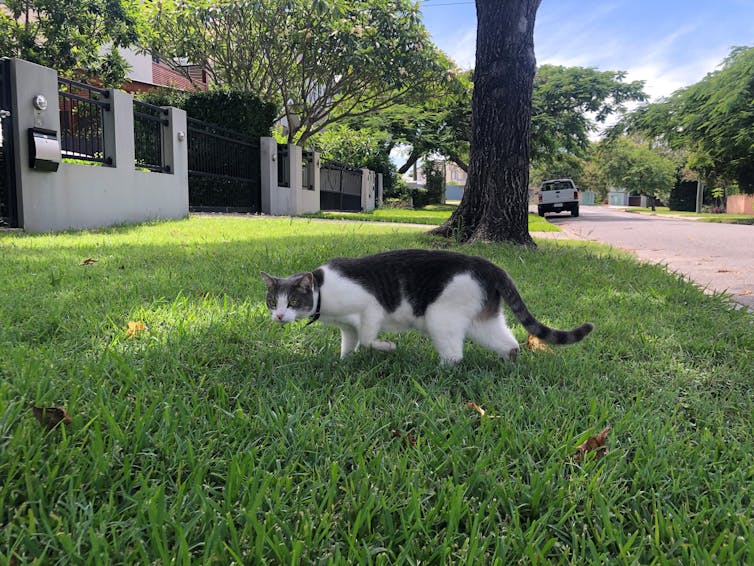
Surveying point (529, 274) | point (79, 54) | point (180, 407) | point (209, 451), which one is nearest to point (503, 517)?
point (209, 451)

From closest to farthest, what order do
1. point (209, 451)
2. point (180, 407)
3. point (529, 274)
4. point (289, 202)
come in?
point (209, 451), point (180, 407), point (529, 274), point (289, 202)

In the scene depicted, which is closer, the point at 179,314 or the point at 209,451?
the point at 209,451

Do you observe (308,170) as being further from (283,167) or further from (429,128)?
(429,128)

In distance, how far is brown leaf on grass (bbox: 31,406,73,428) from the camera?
165 cm

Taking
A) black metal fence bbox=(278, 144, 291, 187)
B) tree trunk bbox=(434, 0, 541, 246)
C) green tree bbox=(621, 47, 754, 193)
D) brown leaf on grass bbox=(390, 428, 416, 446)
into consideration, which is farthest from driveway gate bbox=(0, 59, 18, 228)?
green tree bbox=(621, 47, 754, 193)

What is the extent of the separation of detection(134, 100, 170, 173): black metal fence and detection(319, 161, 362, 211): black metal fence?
30.7ft

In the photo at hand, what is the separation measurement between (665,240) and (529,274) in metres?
8.28

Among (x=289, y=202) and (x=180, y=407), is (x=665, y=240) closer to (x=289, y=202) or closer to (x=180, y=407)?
(x=289, y=202)

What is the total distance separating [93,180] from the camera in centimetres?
802

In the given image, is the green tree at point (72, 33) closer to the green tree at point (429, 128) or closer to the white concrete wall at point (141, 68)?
the white concrete wall at point (141, 68)

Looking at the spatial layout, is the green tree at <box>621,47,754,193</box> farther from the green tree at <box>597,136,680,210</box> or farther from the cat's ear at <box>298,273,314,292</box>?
the green tree at <box>597,136,680,210</box>

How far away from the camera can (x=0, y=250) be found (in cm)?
503

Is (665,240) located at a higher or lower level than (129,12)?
lower

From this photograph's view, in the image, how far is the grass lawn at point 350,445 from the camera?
1263 mm
